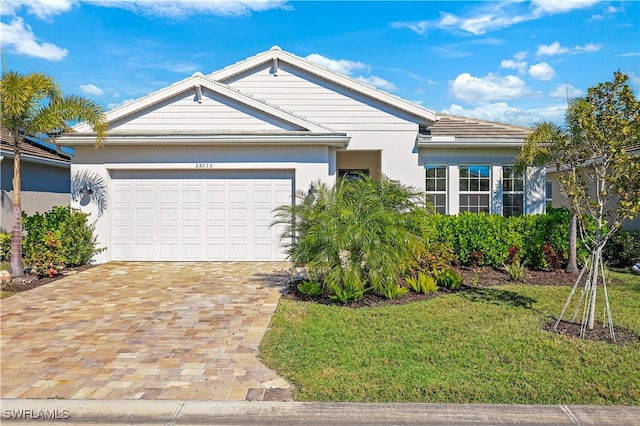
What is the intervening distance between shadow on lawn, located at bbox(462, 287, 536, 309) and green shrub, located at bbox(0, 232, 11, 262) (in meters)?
11.6

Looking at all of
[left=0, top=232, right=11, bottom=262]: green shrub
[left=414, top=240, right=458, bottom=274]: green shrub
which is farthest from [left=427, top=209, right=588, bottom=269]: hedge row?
[left=0, top=232, right=11, bottom=262]: green shrub

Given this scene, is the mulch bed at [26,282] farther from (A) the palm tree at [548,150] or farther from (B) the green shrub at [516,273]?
(A) the palm tree at [548,150]

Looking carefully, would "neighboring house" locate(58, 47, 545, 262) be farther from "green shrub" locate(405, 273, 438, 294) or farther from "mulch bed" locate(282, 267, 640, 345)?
"green shrub" locate(405, 273, 438, 294)

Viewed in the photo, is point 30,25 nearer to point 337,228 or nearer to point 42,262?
point 42,262

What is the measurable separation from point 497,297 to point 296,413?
5730 mm

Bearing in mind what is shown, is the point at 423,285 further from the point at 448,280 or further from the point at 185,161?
the point at 185,161

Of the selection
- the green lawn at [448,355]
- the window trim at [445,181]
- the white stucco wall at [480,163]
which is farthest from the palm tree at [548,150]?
the window trim at [445,181]

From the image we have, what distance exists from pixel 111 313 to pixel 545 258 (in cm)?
977

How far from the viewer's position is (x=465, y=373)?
475 cm

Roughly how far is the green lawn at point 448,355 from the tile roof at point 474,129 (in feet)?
26.8

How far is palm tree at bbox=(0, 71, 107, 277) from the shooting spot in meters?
9.45

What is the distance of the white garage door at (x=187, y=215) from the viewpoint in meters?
12.7

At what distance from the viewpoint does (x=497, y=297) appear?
847cm

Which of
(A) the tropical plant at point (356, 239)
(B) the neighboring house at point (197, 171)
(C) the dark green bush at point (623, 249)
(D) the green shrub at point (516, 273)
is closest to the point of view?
(A) the tropical plant at point (356, 239)
